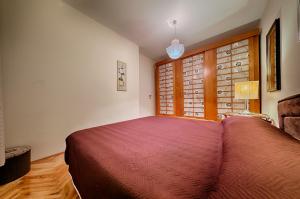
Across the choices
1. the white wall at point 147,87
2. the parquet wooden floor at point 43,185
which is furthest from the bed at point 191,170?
the white wall at point 147,87

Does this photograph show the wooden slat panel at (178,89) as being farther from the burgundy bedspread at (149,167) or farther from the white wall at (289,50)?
the burgundy bedspread at (149,167)

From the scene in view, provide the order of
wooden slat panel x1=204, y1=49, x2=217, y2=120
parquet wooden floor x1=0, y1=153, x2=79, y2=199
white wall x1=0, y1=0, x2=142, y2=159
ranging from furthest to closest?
Answer: wooden slat panel x1=204, y1=49, x2=217, y2=120 → white wall x1=0, y1=0, x2=142, y2=159 → parquet wooden floor x1=0, y1=153, x2=79, y2=199

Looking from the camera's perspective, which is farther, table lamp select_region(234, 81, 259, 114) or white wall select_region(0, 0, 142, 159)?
table lamp select_region(234, 81, 259, 114)

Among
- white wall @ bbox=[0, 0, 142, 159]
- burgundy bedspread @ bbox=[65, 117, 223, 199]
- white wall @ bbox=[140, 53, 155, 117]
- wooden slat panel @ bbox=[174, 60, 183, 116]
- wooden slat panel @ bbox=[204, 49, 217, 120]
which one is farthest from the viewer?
white wall @ bbox=[140, 53, 155, 117]

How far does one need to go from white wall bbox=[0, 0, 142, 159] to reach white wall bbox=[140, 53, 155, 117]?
1.44 m

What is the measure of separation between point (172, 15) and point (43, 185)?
324 centimetres

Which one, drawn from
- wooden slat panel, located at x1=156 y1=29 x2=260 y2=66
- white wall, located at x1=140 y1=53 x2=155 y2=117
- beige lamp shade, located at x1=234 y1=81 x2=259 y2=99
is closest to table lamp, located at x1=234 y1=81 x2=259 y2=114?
beige lamp shade, located at x1=234 y1=81 x2=259 y2=99

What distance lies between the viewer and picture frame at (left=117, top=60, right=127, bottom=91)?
10.0ft

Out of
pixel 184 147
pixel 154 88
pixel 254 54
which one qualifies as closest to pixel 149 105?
pixel 154 88

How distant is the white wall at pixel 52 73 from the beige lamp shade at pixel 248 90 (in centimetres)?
263

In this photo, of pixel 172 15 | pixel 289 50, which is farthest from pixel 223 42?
pixel 289 50

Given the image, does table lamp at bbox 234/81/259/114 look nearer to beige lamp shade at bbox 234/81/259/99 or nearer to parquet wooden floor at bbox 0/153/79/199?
beige lamp shade at bbox 234/81/259/99

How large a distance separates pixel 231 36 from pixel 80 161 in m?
3.78

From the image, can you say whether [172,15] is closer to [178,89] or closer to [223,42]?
[223,42]
